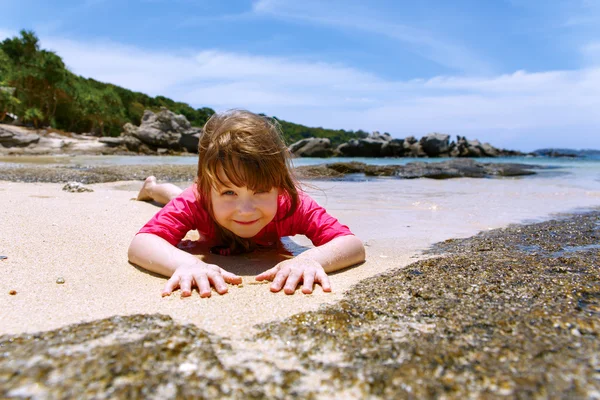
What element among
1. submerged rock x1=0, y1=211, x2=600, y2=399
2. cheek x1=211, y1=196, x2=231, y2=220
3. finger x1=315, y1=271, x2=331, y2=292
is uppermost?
cheek x1=211, y1=196, x2=231, y2=220

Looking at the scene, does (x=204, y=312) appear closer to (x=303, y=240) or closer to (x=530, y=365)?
(x=530, y=365)

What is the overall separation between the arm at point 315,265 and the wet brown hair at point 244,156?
40 centimetres

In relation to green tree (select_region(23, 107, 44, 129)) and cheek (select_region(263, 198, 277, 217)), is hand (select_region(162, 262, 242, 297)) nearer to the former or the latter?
cheek (select_region(263, 198, 277, 217))

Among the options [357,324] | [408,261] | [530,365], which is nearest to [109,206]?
[408,261]

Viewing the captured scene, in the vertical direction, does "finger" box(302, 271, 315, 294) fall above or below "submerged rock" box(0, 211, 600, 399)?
below

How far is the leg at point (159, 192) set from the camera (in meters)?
4.15

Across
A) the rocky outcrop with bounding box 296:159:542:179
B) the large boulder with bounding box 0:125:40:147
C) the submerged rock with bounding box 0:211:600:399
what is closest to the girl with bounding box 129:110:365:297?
the submerged rock with bounding box 0:211:600:399

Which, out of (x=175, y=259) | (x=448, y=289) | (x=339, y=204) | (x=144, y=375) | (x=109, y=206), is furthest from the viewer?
(x=339, y=204)

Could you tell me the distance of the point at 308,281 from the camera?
1738 mm

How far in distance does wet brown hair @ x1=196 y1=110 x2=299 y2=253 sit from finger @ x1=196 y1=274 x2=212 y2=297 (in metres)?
0.55

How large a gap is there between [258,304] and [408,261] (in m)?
1.10

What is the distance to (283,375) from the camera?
0.94 metres

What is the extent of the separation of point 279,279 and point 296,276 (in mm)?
70

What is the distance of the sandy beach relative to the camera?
1.38 metres
